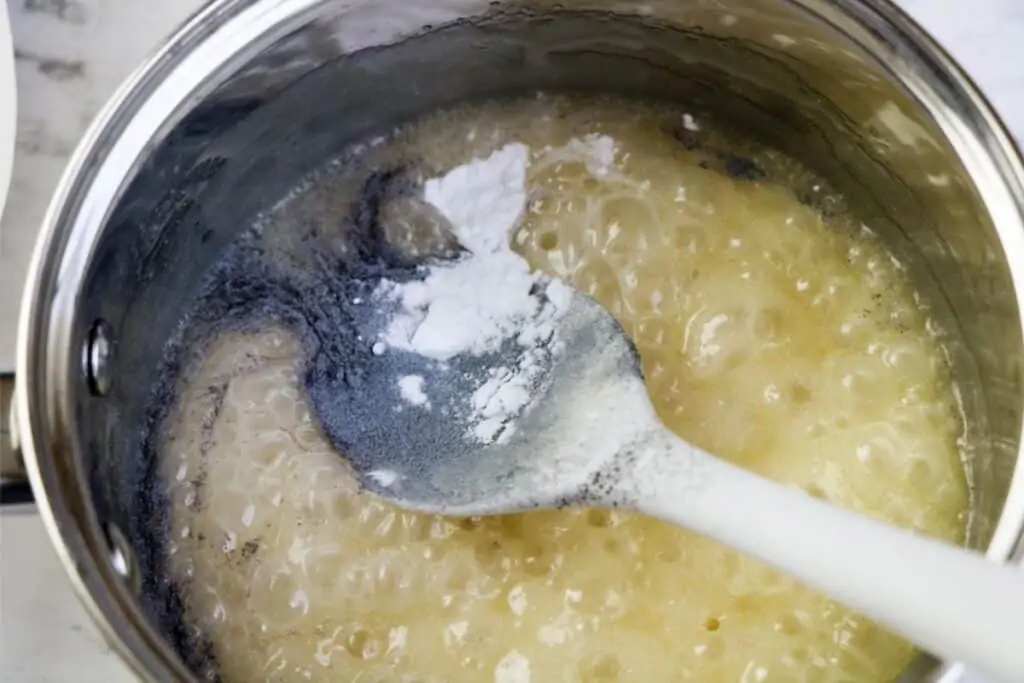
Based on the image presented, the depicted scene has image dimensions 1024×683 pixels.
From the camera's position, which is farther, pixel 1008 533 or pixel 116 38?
pixel 116 38

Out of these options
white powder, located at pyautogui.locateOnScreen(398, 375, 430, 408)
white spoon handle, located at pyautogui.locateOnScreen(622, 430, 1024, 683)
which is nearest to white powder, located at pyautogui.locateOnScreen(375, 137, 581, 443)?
white powder, located at pyautogui.locateOnScreen(398, 375, 430, 408)

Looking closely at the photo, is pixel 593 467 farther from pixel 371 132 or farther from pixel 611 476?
pixel 371 132

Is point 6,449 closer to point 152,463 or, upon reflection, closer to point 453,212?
point 152,463

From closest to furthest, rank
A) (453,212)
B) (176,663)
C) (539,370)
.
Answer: (176,663) → (539,370) → (453,212)

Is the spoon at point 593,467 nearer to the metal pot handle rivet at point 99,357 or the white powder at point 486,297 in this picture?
the white powder at point 486,297

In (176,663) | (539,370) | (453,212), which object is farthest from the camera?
(453,212)

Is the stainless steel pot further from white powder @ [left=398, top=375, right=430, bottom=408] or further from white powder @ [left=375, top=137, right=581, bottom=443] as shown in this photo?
white powder @ [left=398, top=375, right=430, bottom=408]

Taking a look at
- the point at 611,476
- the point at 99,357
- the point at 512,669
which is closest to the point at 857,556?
the point at 611,476

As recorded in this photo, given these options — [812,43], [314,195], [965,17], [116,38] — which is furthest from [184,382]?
[965,17]
